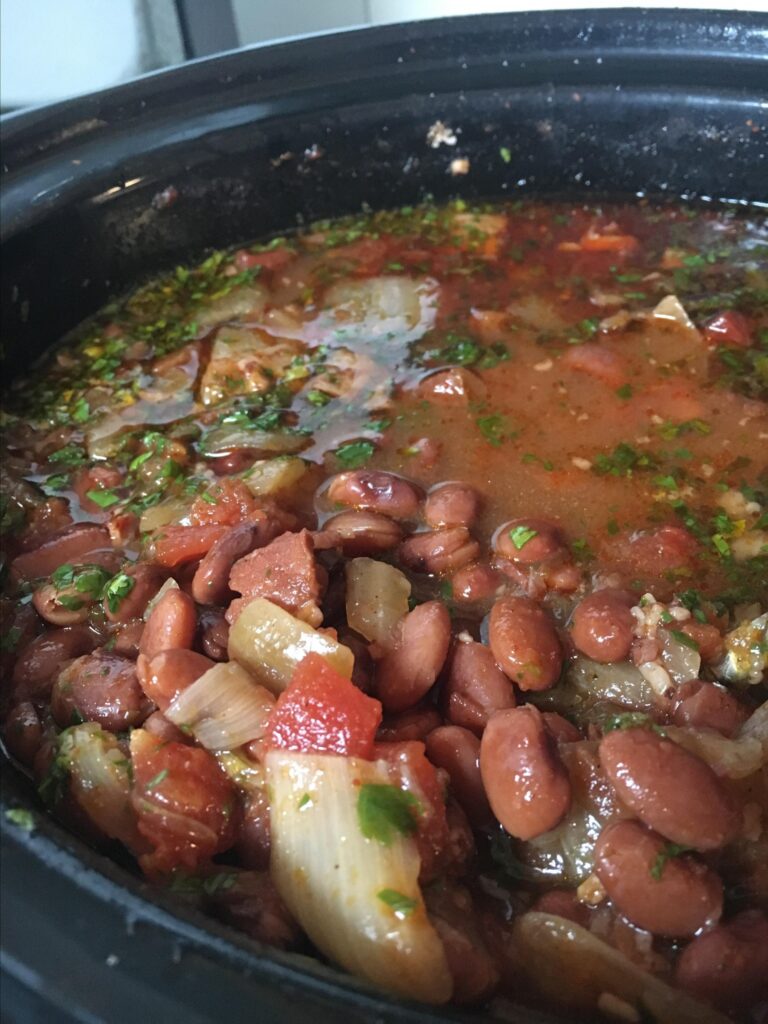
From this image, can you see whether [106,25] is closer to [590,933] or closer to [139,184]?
[139,184]

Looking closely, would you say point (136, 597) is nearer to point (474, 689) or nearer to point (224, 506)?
point (224, 506)

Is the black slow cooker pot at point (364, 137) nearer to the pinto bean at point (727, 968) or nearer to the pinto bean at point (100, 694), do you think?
the pinto bean at point (100, 694)

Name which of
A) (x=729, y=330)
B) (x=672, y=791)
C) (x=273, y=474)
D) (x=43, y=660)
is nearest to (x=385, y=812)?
(x=672, y=791)

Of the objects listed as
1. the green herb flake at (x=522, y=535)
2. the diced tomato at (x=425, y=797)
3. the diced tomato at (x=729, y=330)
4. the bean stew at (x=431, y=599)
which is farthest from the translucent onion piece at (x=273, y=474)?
the diced tomato at (x=729, y=330)

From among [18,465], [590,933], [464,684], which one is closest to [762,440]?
[464,684]

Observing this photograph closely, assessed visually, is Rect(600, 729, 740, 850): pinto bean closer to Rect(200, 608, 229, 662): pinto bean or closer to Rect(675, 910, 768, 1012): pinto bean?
Rect(675, 910, 768, 1012): pinto bean

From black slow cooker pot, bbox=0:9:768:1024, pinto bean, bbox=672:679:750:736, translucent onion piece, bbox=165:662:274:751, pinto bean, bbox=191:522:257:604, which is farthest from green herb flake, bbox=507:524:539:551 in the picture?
black slow cooker pot, bbox=0:9:768:1024
